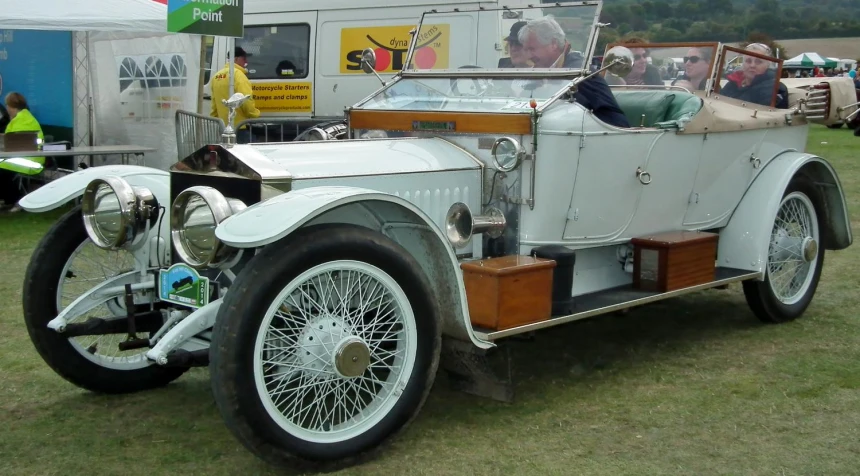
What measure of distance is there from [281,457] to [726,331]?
329 centimetres

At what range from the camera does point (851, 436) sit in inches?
152

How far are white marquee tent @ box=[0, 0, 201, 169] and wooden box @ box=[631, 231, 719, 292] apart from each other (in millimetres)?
7347

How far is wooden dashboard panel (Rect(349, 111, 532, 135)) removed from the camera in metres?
4.33

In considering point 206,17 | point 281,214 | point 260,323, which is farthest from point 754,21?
point 260,323

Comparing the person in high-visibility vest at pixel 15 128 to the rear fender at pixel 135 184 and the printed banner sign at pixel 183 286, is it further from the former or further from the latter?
the printed banner sign at pixel 183 286

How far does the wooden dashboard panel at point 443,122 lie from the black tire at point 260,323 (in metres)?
1.06

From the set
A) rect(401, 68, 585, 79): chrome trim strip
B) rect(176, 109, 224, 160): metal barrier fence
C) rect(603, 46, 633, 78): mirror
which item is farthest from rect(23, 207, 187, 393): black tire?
rect(176, 109, 224, 160): metal barrier fence

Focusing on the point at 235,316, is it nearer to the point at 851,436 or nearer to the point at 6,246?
the point at 851,436

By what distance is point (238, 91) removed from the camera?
1019 centimetres

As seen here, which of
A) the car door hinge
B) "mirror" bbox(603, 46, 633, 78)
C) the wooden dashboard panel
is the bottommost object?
the car door hinge

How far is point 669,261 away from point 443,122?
→ 4.45 ft

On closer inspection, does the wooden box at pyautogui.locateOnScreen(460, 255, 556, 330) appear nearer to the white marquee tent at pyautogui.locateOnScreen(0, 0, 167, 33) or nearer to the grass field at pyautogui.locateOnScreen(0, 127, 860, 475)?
the grass field at pyautogui.locateOnScreen(0, 127, 860, 475)

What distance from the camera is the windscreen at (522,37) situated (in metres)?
4.69

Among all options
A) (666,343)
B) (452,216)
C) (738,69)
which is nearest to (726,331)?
(666,343)
